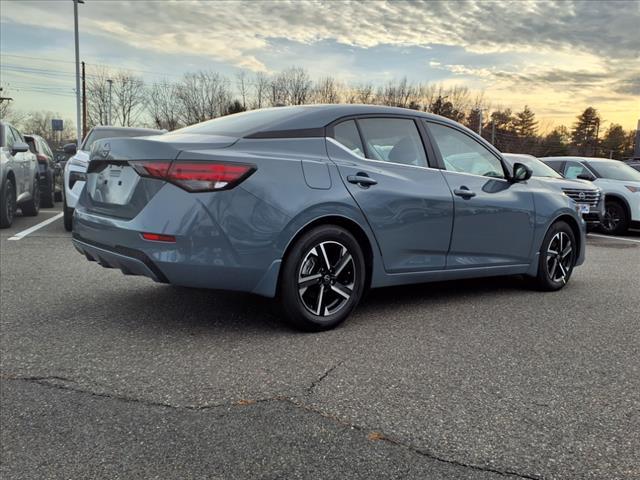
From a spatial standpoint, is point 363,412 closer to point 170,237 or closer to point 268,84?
point 170,237

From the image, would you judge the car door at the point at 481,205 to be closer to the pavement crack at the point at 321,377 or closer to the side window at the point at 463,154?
the side window at the point at 463,154

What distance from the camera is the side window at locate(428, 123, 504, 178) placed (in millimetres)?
4746

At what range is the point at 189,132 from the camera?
4246 millimetres

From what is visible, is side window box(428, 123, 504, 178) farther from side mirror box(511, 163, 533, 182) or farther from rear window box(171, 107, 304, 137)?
rear window box(171, 107, 304, 137)

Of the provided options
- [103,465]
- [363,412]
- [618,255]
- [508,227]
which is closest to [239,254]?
[363,412]

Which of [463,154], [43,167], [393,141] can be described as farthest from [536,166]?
[43,167]

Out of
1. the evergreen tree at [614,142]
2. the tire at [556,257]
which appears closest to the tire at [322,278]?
the tire at [556,257]

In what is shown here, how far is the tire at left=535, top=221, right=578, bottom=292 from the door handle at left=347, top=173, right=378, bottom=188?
2.28 meters

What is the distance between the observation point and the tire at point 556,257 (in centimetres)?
548

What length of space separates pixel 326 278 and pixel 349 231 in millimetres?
387

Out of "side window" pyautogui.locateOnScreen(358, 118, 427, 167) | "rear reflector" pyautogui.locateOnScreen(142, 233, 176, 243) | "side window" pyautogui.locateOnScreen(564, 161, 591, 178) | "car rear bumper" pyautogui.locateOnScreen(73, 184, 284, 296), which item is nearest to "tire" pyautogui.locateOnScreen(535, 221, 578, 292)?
"side window" pyautogui.locateOnScreen(358, 118, 427, 167)

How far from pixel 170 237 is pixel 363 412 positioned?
1578 mm

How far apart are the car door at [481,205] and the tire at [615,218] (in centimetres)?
770

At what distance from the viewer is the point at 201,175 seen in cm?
346
